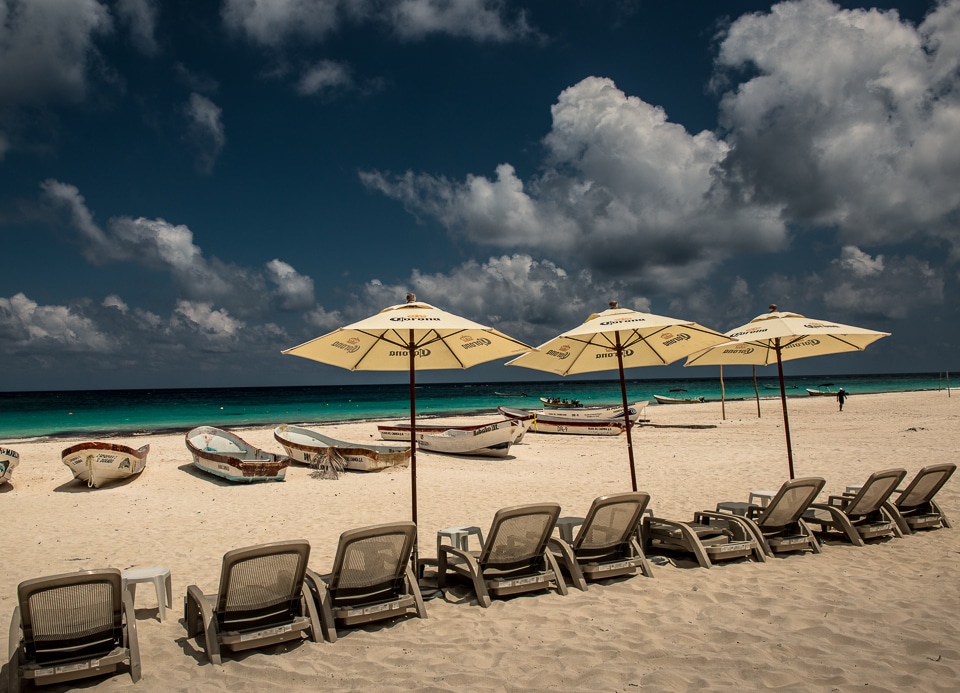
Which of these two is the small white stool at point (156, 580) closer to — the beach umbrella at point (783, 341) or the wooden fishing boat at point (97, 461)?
the beach umbrella at point (783, 341)

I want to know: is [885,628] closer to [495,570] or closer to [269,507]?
[495,570]

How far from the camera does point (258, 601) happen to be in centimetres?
435

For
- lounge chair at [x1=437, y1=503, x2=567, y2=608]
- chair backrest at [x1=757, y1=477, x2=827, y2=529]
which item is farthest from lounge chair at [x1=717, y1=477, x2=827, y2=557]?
lounge chair at [x1=437, y1=503, x2=567, y2=608]

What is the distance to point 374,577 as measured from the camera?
4781 millimetres

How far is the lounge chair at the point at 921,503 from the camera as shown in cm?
732

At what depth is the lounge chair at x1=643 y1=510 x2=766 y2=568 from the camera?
242 inches

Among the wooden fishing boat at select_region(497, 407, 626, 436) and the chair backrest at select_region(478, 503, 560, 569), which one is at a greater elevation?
the wooden fishing boat at select_region(497, 407, 626, 436)

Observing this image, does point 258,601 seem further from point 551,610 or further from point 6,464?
point 6,464

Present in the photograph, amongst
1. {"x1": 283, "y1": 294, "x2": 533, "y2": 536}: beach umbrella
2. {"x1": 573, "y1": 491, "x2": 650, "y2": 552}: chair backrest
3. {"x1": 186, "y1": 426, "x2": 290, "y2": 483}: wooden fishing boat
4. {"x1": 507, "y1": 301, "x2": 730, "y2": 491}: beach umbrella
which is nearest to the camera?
{"x1": 573, "y1": 491, "x2": 650, "y2": 552}: chair backrest

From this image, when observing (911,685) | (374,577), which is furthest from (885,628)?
(374,577)

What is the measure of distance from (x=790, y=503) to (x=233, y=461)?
11048 mm

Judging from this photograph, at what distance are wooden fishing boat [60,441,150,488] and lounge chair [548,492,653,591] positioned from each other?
11.1 metres

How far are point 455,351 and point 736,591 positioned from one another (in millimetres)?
3831

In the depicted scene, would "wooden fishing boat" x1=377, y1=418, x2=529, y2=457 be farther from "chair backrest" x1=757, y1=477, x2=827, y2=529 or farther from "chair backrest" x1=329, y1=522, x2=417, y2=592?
"chair backrest" x1=329, y1=522, x2=417, y2=592
